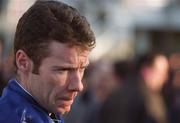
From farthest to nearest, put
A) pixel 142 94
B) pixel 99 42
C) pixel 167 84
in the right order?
pixel 99 42 → pixel 167 84 → pixel 142 94

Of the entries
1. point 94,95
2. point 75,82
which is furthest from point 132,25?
point 75,82

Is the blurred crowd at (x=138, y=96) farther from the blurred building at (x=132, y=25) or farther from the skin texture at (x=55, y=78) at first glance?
the blurred building at (x=132, y=25)

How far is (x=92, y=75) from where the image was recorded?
12070 mm

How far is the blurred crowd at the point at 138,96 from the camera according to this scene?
904cm

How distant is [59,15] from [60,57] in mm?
189

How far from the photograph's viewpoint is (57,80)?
11.8ft

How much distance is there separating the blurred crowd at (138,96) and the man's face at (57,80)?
4.80 metres

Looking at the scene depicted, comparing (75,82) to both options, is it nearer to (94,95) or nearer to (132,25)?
(94,95)

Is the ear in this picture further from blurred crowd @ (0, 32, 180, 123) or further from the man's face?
blurred crowd @ (0, 32, 180, 123)

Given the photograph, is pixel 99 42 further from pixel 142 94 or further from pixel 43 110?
pixel 43 110

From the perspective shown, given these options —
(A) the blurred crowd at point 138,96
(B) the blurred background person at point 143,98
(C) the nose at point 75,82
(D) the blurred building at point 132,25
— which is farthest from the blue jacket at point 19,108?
(D) the blurred building at point 132,25

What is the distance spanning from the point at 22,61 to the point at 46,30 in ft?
0.59

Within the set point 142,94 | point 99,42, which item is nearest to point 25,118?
point 142,94

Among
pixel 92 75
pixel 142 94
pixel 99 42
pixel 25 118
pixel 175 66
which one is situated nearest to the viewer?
pixel 25 118
